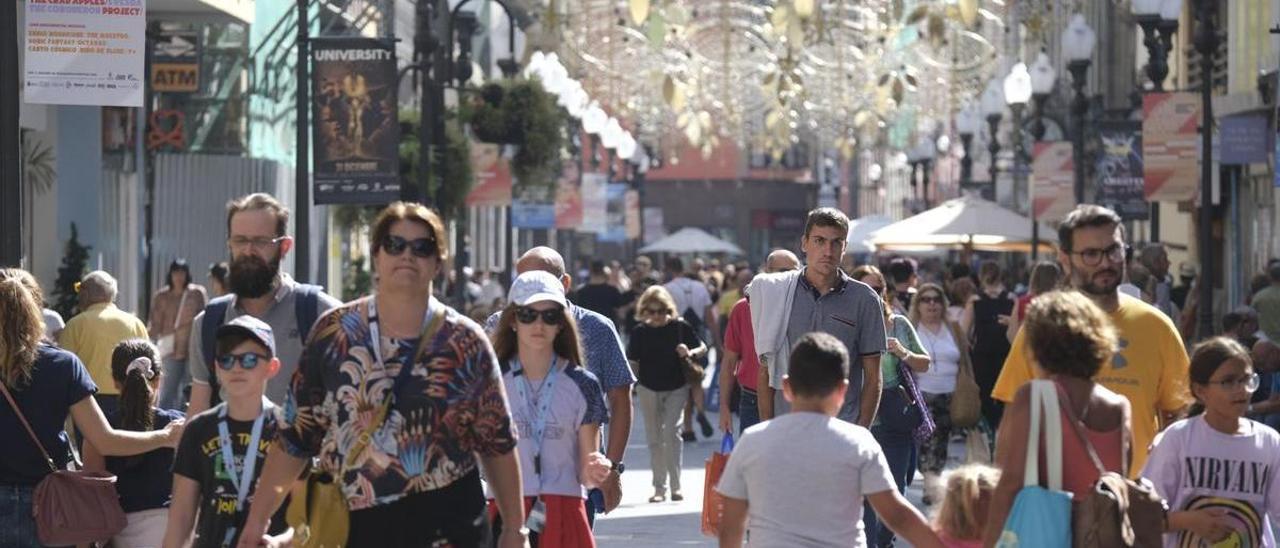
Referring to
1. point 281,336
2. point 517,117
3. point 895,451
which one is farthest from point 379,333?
point 517,117

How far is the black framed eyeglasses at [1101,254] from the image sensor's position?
8.56 metres

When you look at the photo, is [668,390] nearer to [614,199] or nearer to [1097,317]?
[1097,317]

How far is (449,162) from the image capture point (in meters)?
34.1

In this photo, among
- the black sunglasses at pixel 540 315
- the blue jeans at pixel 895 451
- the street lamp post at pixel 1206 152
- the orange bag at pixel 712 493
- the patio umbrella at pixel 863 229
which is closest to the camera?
the black sunglasses at pixel 540 315

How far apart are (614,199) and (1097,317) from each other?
59470 millimetres

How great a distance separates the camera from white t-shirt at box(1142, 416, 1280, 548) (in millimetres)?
8469

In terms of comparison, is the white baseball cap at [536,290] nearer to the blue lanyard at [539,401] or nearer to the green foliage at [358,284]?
the blue lanyard at [539,401]

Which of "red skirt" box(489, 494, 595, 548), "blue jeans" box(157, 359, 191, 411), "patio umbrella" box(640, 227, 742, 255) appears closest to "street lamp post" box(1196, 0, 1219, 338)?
"blue jeans" box(157, 359, 191, 411)

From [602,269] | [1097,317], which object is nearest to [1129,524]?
[1097,317]

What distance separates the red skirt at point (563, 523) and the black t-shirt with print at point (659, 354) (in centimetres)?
1015

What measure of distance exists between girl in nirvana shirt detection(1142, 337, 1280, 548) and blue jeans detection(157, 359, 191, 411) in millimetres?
14240

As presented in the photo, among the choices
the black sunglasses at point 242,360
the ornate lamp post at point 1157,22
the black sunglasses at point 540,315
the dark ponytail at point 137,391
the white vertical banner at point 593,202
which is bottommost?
the dark ponytail at point 137,391

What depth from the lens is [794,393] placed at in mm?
7547

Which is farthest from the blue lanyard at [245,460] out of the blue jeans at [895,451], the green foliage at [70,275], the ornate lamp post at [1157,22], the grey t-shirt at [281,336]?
the ornate lamp post at [1157,22]
